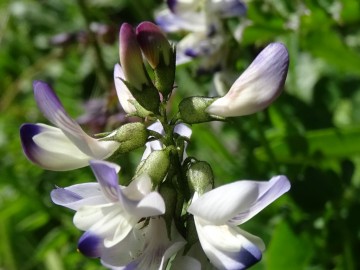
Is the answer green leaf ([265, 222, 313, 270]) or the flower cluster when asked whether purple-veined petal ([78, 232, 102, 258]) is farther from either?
green leaf ([265, 222, 313, 270])


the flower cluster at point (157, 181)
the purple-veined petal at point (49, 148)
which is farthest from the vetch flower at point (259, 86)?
the purple-veined petal at point (49, 148)

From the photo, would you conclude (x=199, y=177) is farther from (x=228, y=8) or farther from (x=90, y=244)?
(x=228, y=8)

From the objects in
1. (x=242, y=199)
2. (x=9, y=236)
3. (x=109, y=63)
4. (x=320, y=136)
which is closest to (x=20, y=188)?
(x=9, y=236)

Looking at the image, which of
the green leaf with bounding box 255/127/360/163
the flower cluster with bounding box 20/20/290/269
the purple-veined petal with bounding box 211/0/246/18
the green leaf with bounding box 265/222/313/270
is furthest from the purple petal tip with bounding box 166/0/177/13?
the flower cluster with bounding box 20/20/290/269

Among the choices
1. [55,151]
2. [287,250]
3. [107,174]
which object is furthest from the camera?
[287,250]

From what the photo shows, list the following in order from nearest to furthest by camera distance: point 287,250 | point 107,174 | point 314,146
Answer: point 107,174 < point 287,250 < point 314,146

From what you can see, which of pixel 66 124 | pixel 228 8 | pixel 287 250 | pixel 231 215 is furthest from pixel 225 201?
pixel 228 8

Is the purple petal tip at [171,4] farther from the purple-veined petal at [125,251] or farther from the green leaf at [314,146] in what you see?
the purple-veined petal at [125,251]

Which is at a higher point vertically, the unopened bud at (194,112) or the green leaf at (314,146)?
the unopened bud at (194,112)
